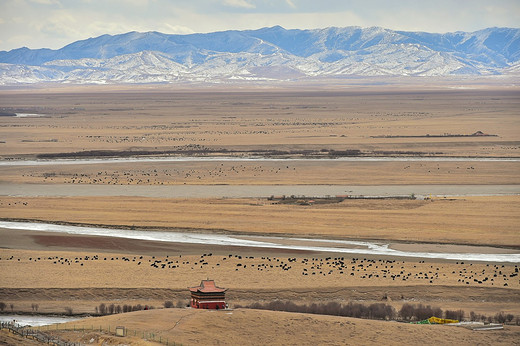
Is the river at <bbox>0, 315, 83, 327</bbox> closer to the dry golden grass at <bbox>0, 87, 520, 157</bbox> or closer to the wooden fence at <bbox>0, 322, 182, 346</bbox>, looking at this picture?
the wooden fence at <bbox>0, 322, 182, 346</bbox>

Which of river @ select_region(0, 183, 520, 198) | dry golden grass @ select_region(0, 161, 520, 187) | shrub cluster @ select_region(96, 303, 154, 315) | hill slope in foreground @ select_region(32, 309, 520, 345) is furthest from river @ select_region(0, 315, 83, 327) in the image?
dry golden grass @ select_region(0, 161, 520, 187)

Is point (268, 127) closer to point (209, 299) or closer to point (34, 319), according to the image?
point (34, 319)

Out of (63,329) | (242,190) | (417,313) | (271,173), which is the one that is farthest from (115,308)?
(271,173)

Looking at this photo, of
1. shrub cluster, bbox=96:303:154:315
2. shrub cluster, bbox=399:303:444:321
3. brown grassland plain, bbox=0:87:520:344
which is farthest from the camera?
shrub cluster, bbox=96:303:154:315

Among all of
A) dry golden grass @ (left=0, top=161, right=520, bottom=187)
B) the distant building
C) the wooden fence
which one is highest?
dry golden grass @ (left=0, top=161, right=520, bottom=187)

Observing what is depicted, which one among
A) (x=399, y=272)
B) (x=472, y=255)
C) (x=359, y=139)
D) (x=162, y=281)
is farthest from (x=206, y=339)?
(x=359, y=139)

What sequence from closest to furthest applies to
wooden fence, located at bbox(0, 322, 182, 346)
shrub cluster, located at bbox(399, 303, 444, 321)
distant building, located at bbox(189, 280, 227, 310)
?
wooden fence, located at bbox(0, 322, 182, 346), distant building, located at bbox(189, 280, 227, 310), shrub cluster, located at bbox(399, 303, 444, 321)

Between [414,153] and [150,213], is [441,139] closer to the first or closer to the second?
[414,153]

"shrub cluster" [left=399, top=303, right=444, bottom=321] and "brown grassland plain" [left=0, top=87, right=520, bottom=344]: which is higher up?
"brown grassland plain" [left=0, top=87, right=520, bottom=344]
